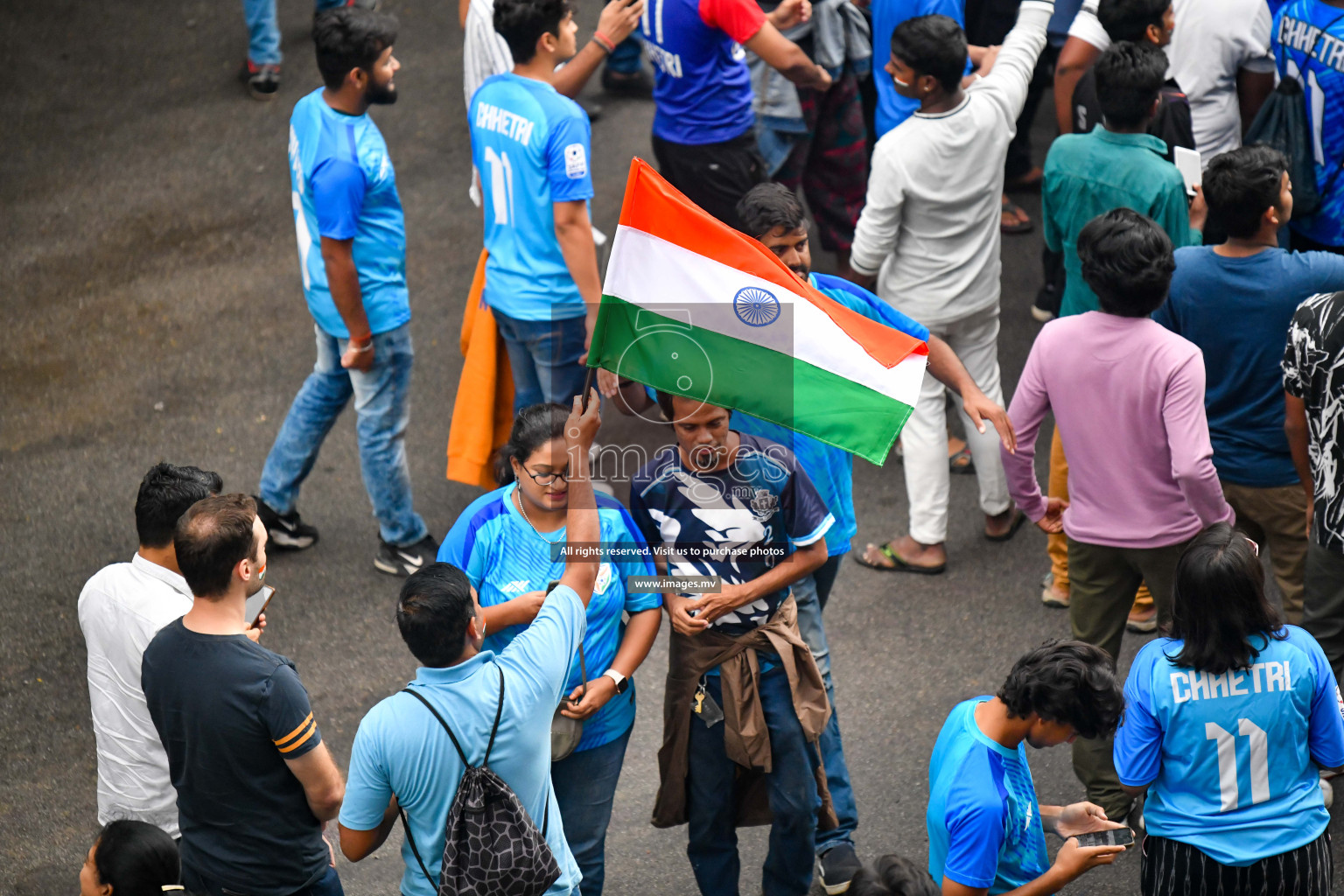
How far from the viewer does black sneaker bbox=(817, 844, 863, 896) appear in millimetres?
4312

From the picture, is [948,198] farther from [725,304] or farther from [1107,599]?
[725,304]

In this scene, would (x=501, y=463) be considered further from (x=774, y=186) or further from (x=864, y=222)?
(x=864, y=222)

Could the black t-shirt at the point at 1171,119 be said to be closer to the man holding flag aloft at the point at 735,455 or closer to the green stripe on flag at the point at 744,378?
the man holding flag aloft at the point at 735,455

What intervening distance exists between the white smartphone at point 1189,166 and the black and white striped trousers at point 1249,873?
2.98m

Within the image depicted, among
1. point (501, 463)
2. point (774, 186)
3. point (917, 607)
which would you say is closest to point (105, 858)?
point (501, 463)

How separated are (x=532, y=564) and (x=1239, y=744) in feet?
6.54

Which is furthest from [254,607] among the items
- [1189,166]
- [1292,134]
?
[1292,134]

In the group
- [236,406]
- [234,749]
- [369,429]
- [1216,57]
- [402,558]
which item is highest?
[1216,57]

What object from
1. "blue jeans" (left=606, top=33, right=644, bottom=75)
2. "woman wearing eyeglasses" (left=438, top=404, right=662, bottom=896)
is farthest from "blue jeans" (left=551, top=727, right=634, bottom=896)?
"blue jeans" (left=606, top=33, right=644, bottom=75)

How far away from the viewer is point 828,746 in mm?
4266

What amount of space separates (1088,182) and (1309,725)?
265 centimetres

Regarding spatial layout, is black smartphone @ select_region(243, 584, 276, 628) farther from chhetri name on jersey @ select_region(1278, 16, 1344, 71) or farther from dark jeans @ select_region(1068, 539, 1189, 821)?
chhetri name on jersey @ select_region(1278, 16, 1344, 71)

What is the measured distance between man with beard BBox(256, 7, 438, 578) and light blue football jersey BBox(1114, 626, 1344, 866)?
355 cm

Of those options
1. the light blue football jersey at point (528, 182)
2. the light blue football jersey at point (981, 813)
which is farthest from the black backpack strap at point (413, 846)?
the light blue football jersey at point (528, 182)
